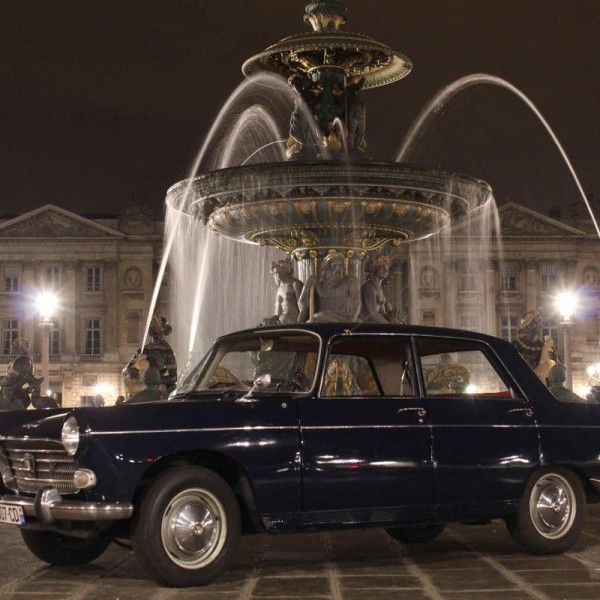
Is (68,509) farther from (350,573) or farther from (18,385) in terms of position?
(18,385)

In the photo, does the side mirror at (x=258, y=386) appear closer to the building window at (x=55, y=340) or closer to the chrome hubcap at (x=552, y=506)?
the chrome hubcap at (x=552, y=506)

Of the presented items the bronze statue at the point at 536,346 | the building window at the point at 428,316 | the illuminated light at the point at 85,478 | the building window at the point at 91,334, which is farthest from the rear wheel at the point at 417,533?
the building window at the point at 91,334

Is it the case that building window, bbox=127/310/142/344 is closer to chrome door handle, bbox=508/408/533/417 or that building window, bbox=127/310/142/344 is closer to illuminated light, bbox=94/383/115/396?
illuminated light, bbox=94/383/115/396

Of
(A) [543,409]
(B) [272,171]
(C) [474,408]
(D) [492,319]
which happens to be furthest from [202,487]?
(D) [492,319]

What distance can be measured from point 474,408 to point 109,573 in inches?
87.9

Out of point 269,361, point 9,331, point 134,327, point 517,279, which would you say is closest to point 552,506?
point 269,361

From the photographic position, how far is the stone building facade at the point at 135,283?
3445 inches

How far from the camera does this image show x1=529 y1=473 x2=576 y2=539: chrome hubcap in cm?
756

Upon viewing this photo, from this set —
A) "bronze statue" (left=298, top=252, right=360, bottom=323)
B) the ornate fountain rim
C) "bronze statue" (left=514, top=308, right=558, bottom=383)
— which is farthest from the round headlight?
"bronze statue" (left=514, top=308, right=558, bottom=383)

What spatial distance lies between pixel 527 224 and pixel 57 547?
84.8m

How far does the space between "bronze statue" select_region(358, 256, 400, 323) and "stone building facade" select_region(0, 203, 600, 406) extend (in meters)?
70.2

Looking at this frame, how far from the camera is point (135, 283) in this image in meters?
89.2

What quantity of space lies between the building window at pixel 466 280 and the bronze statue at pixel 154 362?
69.1 meters

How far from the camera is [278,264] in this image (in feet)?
52.3
